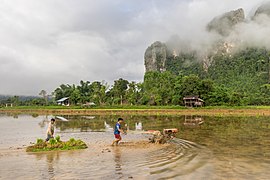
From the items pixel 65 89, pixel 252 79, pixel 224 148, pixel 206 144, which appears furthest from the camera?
pixel 65 89

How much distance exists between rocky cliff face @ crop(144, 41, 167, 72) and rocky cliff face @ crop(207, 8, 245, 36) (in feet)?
88.2

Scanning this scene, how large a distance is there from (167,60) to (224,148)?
405ft

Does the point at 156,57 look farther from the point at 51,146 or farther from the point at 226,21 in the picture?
the point at 51,146

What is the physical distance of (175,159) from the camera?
11.3m

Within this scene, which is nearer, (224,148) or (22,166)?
(22,166)

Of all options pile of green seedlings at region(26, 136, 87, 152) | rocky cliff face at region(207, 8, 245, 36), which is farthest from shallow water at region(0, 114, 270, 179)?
rocky cliff face at region(207, 8, 245, 36)

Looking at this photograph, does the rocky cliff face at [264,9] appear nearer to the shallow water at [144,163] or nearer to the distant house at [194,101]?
the distant house at [194,101]

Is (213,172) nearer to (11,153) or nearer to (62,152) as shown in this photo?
(62,152)

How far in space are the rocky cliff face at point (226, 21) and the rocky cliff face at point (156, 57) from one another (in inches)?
1059

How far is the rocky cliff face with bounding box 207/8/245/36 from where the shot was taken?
13575cm

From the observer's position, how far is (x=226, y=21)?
137250 millimetres

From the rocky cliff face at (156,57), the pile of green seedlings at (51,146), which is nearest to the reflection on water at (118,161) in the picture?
the pile of green seedlings at (51,146)

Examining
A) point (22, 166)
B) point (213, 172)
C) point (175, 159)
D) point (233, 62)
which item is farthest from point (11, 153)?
point (233, 62)

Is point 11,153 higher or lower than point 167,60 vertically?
lower
